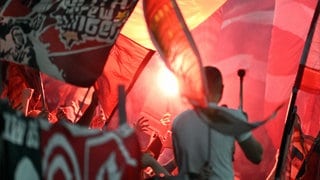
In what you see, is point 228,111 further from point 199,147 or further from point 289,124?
point 289,124

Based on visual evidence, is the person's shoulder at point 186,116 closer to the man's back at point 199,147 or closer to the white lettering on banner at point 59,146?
the man's back at point 199,147

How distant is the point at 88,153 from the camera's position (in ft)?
14.5

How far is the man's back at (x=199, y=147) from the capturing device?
467 cm

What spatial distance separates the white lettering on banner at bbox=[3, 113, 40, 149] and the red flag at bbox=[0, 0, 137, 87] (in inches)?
30.5

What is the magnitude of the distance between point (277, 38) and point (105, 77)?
332 centimetres

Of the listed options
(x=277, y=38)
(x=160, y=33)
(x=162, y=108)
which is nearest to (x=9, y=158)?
(x=160, y=33)

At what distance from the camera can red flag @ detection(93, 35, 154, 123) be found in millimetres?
6523

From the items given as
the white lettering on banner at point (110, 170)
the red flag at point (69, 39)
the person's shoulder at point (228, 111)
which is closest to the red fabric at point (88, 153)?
the white lettering on banner at point (110, 170)

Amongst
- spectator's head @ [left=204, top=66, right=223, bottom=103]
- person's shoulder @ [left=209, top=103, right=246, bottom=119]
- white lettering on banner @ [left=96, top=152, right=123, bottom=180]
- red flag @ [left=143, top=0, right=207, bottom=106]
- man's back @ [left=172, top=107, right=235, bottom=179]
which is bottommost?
white lettering on banner @ [left=96, top=152, right=123, bottom=180]

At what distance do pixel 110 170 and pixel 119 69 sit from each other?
257 cm

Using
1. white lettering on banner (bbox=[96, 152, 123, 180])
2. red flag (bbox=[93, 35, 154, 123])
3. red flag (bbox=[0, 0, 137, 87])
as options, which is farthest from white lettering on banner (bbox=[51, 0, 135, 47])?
red flag (bbox=[93, 35, 154, 123])

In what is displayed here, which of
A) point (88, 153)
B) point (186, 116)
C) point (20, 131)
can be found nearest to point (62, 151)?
point (88, 153)

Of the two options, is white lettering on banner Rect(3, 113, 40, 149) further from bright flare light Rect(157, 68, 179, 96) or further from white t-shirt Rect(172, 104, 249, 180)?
bright flare light Rect(157, 68, 179, 96)

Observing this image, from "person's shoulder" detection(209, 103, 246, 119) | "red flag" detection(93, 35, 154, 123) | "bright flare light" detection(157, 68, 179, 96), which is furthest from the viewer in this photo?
"bright flare light" detection(157, 68, 179, 96)
